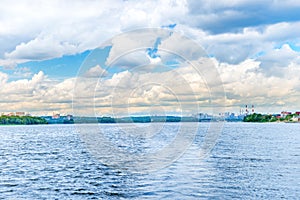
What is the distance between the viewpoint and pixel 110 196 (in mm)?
30891

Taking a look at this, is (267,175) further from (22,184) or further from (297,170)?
(22,184)

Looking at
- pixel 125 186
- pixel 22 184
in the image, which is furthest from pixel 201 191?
pixel 22 184

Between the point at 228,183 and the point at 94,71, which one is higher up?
the point at 94,71

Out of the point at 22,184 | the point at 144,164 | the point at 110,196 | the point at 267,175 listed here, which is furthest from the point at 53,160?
the point at 267,175

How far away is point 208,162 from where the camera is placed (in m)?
49.5

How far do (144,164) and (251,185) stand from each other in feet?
53.9

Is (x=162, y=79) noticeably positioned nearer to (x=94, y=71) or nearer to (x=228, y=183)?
(x=94, y=71)

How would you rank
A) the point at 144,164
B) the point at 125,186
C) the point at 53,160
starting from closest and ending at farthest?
the point at 125,186 < the point at 144,164 < the point at 53,160

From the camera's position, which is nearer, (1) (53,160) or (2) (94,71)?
(2) (94,71)

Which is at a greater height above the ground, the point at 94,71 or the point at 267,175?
the point at 94,71

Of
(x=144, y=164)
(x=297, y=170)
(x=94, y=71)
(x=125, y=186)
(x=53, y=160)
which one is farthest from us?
(x=53, y=160)

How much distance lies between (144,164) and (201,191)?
17.0 m

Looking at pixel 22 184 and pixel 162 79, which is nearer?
pixel 22 184

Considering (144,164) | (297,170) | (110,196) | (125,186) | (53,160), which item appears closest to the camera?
(110,196)
